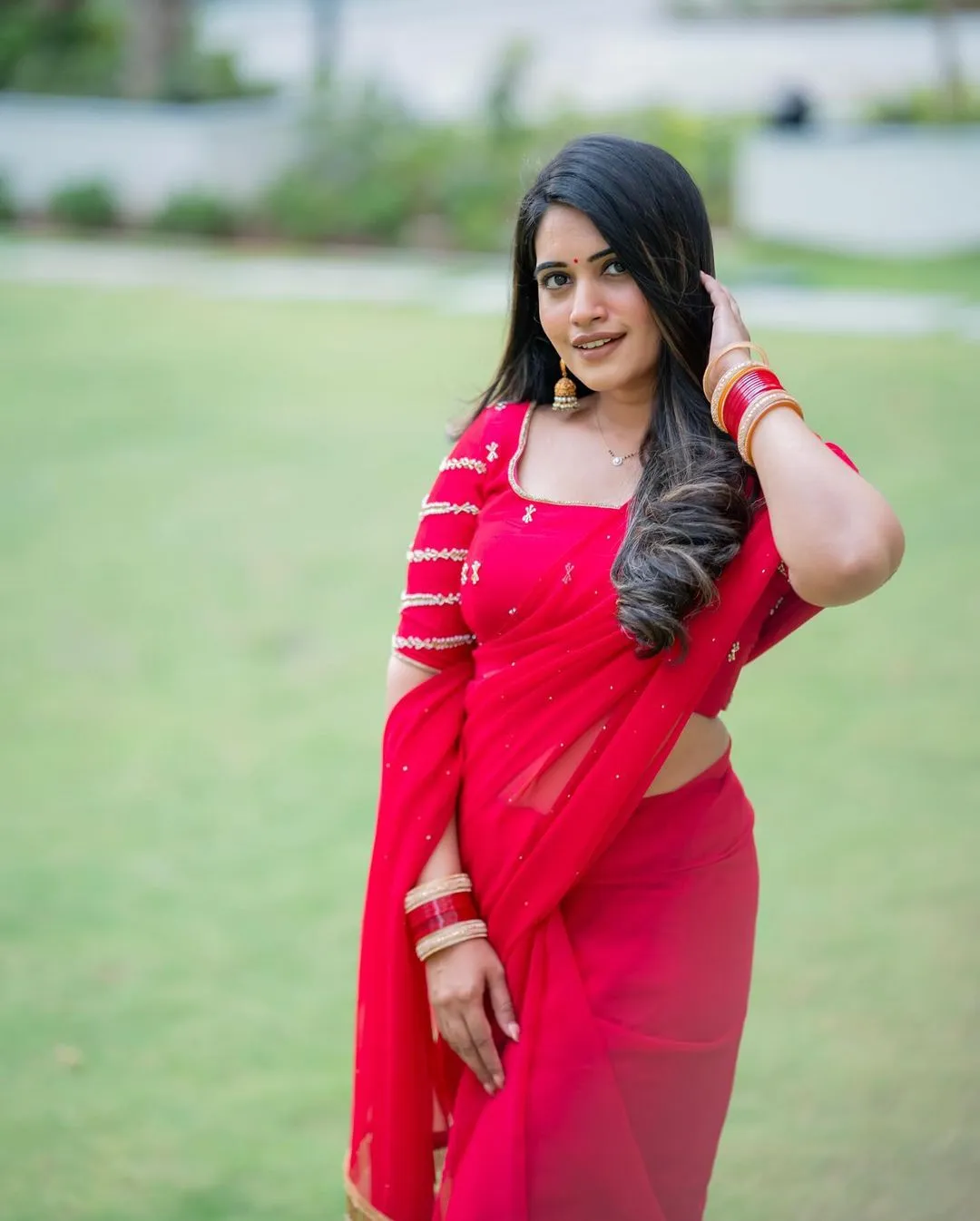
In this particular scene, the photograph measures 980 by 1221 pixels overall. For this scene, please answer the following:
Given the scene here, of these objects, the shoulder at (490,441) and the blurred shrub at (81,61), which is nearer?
the shoulder at (490,441)

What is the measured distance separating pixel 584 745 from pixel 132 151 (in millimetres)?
14092

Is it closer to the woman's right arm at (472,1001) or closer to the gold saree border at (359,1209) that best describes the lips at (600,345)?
the woman's right arm at (472,1001)

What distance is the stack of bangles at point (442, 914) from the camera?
1.84m

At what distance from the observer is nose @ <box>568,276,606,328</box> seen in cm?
176

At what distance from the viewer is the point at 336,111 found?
597 inches

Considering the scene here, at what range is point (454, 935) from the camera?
6.04 ft

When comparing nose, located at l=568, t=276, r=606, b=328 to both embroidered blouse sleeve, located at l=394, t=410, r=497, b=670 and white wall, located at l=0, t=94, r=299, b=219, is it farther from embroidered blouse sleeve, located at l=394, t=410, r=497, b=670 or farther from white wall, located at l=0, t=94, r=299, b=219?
white wall, located at l=0, t=94, r=299, b=219

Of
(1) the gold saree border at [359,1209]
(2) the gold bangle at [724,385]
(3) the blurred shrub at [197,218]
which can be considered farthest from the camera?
(3) the blurred shrub at [197,218]

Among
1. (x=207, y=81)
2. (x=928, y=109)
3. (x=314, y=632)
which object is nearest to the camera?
(x=314, y=632)

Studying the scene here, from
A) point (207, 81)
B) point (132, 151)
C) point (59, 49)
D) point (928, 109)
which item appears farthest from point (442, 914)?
point (59, 49)

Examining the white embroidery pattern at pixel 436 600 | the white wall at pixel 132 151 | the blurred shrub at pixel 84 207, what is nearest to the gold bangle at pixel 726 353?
the white embroidery pattern at pixel 436 600

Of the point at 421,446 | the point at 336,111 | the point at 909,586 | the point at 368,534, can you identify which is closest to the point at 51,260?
the point at 336,111

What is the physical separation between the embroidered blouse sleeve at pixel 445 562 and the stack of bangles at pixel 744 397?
312 mm

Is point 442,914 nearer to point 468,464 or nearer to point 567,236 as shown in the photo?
point 468,464
